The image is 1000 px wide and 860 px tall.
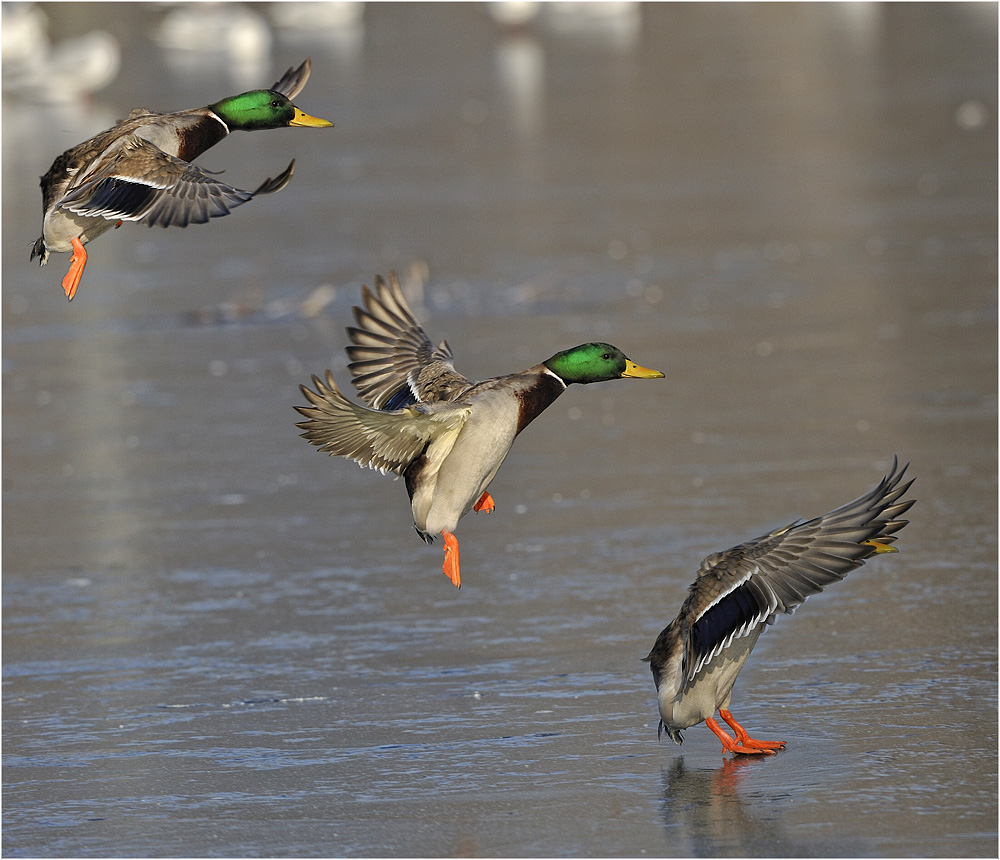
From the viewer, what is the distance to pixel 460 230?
59.0ft

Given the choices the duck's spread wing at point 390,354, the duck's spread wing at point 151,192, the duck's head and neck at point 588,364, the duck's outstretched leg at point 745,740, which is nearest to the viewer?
the duck's spread wing at point 151,192

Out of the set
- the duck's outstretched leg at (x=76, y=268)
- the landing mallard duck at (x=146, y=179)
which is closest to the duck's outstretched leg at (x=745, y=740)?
the landing mallard duck at (x=146, y=179)

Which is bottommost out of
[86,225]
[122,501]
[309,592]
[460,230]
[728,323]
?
[460,230]

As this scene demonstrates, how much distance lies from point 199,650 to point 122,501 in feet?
8.38

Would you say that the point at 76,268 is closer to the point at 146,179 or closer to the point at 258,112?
the point at 146,179

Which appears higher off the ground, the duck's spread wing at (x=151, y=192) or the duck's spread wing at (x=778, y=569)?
the duck's spread wing at (x=151, y=192)

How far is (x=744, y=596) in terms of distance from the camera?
5617 mm

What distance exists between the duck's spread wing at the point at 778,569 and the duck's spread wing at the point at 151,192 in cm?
184

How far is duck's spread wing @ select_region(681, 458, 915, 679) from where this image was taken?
218 inches

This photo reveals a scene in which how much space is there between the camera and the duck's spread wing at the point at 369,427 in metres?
5.34

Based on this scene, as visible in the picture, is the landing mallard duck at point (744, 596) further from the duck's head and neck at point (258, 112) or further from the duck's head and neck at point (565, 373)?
the duck's head and neck at point (258, 112)

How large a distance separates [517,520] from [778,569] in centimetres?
327

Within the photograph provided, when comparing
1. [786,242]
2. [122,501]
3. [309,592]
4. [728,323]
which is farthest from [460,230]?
[309,592]

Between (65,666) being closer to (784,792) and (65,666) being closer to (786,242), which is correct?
(784,792)
